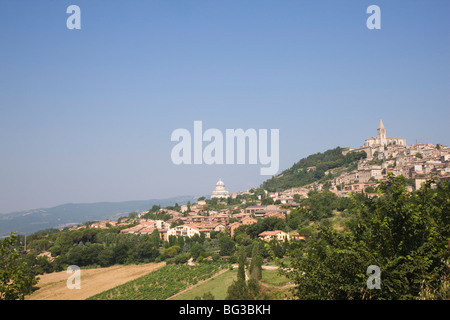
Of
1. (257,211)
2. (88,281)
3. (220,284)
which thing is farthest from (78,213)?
(220,284)

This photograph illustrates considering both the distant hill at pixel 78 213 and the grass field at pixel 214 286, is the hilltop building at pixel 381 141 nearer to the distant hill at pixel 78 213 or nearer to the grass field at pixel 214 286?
the grass field at pixel 214 286

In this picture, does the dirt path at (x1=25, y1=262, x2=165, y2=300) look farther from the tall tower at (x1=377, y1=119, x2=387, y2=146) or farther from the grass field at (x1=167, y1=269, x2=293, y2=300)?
the tall tower at (x1=377, y1=119, x2=387, y2=146)

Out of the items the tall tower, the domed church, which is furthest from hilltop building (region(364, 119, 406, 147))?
→ the domed church

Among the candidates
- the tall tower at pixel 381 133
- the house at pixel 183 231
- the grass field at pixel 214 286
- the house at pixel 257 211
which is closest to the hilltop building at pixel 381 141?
the tall tower at pixel 381 133

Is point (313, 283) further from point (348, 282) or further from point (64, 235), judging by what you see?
point (64, 235)

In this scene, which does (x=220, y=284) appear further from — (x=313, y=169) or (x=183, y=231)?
(x=313, y=169)
